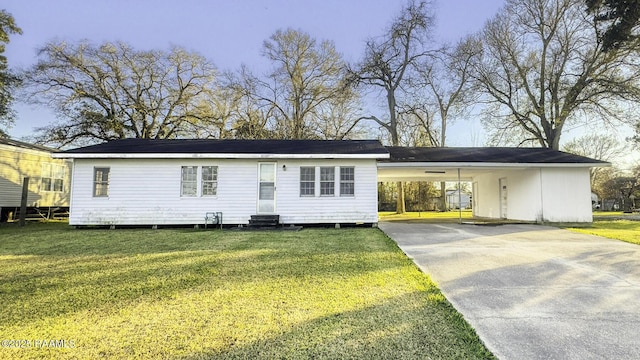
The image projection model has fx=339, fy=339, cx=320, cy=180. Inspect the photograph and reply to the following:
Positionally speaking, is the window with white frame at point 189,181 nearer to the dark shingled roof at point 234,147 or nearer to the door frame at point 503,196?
the dark shingled roof at point 234,147

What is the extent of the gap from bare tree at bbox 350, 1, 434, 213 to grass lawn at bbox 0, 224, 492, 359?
2153cm

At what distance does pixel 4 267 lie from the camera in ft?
18.5

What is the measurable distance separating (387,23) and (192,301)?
2681 cm

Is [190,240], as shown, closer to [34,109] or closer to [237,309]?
[237,309]

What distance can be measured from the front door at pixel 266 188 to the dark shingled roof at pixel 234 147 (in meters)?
0.61

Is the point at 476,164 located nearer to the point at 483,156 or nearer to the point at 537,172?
the point at 483,156

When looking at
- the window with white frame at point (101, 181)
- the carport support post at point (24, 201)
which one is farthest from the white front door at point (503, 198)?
the carport support post at point (24, 201)

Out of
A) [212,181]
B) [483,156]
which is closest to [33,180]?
[212,181]

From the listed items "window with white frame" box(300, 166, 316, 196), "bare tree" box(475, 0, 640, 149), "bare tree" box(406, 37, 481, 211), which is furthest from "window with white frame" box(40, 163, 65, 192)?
"bare tree" box(475, 0, 640, 149)

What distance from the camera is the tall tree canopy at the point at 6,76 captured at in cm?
2053

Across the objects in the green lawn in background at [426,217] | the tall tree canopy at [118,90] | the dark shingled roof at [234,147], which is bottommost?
the green lawn in background at [426,217]

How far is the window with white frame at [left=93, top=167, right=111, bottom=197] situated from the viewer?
1238 centimetres

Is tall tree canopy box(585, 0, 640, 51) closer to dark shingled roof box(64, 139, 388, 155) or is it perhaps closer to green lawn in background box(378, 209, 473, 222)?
green lawn in background box(378, 209, 473, 222)

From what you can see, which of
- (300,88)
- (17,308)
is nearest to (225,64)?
(300,88)
